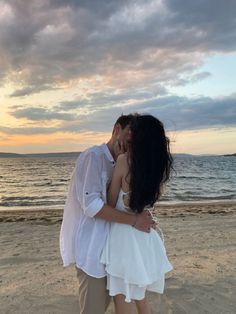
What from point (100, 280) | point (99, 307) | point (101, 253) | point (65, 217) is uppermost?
point (65, 217)

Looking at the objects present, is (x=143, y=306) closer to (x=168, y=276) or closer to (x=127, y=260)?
(x=127, y=260)

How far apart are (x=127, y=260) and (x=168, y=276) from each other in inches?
109

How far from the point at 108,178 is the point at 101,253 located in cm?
48

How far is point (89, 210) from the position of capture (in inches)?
96.7

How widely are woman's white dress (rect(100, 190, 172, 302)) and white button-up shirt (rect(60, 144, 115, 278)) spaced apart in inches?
2.1

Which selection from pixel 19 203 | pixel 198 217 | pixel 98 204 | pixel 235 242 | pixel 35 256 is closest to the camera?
pixel 98 204

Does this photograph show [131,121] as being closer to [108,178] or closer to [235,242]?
[108,178]

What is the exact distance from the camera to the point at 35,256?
6.41 m

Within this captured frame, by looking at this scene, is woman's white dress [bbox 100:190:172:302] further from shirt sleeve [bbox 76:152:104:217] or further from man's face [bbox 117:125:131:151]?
man's face [bbox 117:125:131:151]

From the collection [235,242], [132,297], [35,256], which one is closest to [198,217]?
→ [235,242]

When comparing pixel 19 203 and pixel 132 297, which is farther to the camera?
pixel 19 203

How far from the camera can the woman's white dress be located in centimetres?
251

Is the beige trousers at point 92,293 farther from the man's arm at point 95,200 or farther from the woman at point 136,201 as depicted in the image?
the man's arm at point 95,200

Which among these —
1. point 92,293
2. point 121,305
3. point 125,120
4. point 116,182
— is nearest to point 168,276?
point 121,305
